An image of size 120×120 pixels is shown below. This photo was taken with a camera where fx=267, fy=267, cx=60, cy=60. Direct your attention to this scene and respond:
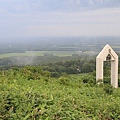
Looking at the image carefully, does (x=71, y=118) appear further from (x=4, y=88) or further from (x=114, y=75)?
(x=114, y=75)

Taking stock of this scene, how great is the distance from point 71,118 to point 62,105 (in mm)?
338

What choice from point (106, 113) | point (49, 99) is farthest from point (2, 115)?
point (106, 113)

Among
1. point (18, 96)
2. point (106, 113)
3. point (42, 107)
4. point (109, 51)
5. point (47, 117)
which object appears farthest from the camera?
point (109, 51)

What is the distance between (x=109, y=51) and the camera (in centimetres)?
916

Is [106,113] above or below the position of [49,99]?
below

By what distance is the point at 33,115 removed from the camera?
8.41ft

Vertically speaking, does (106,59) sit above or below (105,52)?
below

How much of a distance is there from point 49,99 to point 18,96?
1.19ft

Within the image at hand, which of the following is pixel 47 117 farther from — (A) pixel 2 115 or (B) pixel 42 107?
(A) pixel 2 115

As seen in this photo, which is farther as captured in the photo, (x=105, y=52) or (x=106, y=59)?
(x=106, y=59)

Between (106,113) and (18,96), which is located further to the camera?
(106,113)

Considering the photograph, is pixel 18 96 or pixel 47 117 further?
pixel 18 96

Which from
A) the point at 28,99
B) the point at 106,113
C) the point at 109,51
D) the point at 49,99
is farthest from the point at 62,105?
the point at 109,51

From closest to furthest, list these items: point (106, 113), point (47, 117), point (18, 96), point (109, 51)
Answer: point (47, 117), point (18, 96), point (106, 113), point (109, 51)
